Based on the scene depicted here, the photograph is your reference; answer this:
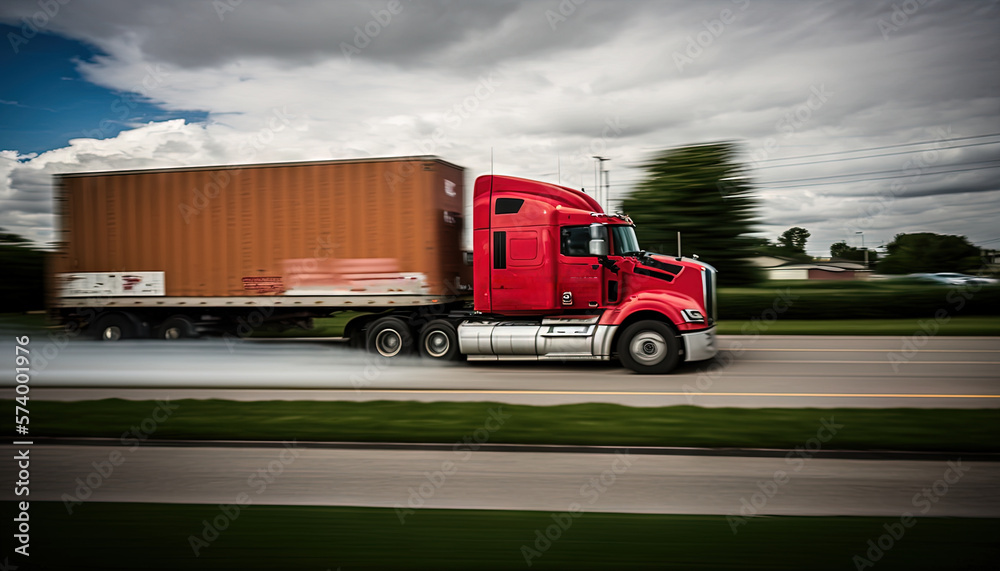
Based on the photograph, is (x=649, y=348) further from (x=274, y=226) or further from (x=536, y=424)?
(x=274, y=226)

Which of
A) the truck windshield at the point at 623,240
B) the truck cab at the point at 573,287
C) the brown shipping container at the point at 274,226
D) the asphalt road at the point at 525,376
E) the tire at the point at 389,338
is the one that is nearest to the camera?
the asphalt road at the point at 525,376

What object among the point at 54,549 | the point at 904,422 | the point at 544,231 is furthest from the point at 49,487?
the point at 544,231

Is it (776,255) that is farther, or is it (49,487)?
(776,255)

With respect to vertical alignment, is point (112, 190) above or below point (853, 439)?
A: above

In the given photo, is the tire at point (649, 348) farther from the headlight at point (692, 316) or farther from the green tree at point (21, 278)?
the green tree at point (21, 278)

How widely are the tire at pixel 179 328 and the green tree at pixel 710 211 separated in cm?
1869

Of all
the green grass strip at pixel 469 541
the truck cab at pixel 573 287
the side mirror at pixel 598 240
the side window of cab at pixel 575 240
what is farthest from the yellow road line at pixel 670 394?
the green grass strip at pixel 469 541

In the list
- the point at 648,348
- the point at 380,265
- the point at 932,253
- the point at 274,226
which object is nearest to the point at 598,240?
the point at 648,348

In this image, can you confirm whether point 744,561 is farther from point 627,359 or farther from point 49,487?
point 627,359

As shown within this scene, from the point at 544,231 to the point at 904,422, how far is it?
708 cm

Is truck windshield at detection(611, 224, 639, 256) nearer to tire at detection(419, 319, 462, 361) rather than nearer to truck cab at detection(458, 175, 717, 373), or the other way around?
truck cab at detection(458, 175, 717, 373)

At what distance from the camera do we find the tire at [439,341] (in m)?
14.0

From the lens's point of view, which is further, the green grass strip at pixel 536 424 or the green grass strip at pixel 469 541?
the green grass strip at pixel 536 424

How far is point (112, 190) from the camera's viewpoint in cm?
1526
